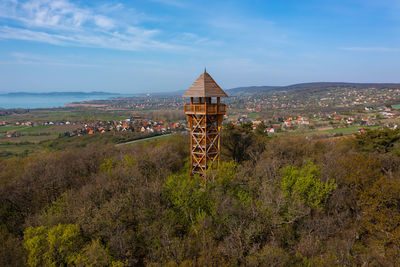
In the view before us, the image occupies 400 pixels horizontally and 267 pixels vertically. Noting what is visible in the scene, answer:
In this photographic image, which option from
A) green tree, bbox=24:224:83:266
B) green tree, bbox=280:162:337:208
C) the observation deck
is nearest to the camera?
green tree, bbox=24:224:83:266

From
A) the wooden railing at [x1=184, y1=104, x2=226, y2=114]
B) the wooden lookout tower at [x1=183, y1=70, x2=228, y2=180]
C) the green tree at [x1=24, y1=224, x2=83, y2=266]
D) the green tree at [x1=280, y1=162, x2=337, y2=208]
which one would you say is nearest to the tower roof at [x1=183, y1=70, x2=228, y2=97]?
the wooden lookout tower at [x1=183, y1=70, x2=228, y2=180]

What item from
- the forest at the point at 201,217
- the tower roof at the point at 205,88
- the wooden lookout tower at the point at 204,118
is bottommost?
the forest at the point at 201,217

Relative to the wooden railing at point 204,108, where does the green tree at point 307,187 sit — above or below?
below

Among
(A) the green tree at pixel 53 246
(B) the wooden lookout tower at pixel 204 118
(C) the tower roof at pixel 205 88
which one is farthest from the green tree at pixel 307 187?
(A) the green tree at pixel 53 246

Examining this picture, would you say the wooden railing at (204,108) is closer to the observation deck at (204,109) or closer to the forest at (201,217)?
the observation deck at (204,109)

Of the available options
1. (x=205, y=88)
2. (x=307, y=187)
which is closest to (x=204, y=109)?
(x=205, y=88)

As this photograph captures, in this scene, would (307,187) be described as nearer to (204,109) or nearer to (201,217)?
(201,217)

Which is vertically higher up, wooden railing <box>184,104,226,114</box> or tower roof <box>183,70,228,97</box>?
tower roof <box>183,70,228,97</box>

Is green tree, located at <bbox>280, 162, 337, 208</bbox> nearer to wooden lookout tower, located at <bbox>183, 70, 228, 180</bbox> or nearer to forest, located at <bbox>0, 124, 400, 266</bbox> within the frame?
forest, located at <bbox>0, 124, 400, 266</bbox>
